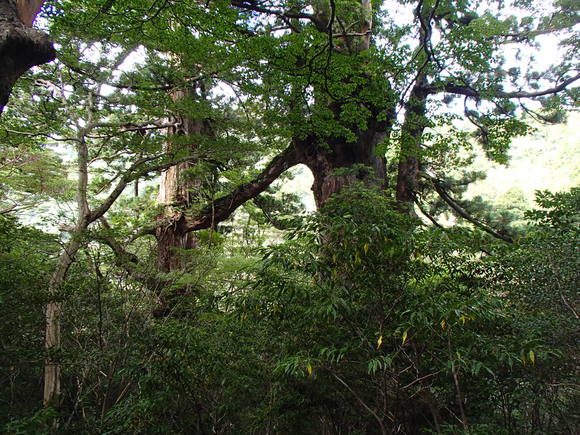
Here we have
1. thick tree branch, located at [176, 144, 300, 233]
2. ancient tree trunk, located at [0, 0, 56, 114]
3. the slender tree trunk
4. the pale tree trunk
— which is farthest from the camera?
thick tree branch, located at [176, 144, 300, 233]

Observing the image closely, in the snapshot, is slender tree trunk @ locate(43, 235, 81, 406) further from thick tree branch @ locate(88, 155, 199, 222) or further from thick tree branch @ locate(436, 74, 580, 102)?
thick tree branch @ locate(436, 74, 580, 102)

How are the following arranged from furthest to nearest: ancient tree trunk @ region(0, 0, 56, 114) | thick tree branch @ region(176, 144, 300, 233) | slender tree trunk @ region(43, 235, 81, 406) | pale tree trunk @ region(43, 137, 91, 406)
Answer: thick tree branch @ region(176, 144, 300, 233)
slender tree trunk @ region(43, 235, 81, 406)
pale tree trunk @ region(43, 137, 91, 406)
ancient tree trunk @ region(0, 0, 56, 114)

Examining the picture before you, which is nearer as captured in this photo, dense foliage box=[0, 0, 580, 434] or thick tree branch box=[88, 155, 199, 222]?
dense foliage box=[0, 0, 580, 434]

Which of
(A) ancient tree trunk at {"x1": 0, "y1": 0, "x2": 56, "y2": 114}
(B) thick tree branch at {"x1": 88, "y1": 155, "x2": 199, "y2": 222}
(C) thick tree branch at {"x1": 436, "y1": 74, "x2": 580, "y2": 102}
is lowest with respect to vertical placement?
(B) thick tree branch at {"x1": 88, "y1": 155, "x2": 199, "y2": 222}

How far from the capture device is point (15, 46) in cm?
241

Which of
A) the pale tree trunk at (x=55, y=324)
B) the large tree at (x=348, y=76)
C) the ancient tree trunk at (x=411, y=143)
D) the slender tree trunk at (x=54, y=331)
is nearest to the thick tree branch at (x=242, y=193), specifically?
the large tree at (x=348, y=76)

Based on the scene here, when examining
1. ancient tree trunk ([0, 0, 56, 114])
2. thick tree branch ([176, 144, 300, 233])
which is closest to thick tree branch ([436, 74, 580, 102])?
→ thick tree branch ([176, 144, 300, 233])

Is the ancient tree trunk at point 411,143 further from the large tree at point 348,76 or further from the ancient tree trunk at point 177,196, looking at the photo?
the ancient tree trunk at point 177,196

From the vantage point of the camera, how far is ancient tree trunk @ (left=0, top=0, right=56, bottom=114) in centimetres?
237

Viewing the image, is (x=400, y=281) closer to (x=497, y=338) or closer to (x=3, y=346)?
(x=497, y=338)

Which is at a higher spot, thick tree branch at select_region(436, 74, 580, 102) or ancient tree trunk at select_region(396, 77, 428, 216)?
thick tree branch at select_region(436, 74, 580, 102)

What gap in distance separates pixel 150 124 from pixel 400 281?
633cm

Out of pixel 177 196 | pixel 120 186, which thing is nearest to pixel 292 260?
pixel 120 186

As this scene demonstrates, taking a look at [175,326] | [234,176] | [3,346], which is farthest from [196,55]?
[3,346]
